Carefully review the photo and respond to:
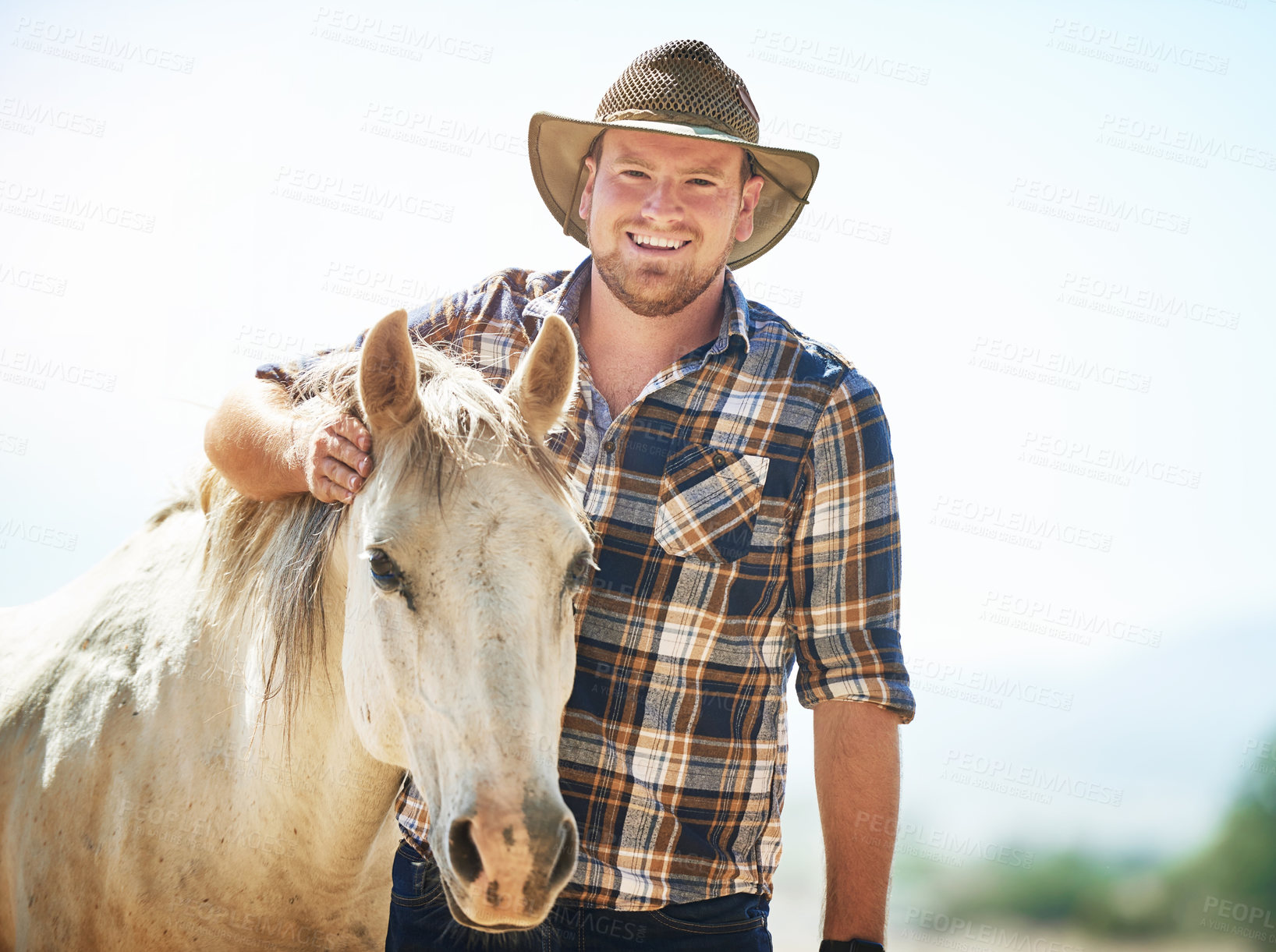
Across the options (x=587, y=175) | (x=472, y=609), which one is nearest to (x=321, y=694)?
(x=472, y=609)

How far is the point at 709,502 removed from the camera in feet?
7.54

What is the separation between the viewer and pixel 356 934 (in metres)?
2.38

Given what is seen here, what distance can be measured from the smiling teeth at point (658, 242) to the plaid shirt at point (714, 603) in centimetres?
33

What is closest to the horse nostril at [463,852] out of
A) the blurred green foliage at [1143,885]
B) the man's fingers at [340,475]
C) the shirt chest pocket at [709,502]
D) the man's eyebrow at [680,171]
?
the man's fingers at [340,475]

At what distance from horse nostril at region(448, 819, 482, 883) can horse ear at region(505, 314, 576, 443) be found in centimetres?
89

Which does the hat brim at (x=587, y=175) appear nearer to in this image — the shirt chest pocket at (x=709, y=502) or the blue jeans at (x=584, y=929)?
the shirt chest pocket at (x=709, y=502)

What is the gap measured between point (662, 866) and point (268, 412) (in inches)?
60.5

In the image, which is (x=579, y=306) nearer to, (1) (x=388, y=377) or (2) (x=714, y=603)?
(1) (x=388, y=377)

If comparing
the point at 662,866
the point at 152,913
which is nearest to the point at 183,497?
the point at 152,913

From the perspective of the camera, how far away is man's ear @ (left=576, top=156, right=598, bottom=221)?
2.78 metres

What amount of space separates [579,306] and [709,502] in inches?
32.3

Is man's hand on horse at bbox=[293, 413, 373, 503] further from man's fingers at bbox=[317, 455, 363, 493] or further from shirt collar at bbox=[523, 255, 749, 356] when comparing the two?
shirt collar at bbox=[523, 255, 749, 356]

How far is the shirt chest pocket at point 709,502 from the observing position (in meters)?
2.29

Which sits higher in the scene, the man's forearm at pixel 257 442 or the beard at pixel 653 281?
the beard at pixel 653 281
